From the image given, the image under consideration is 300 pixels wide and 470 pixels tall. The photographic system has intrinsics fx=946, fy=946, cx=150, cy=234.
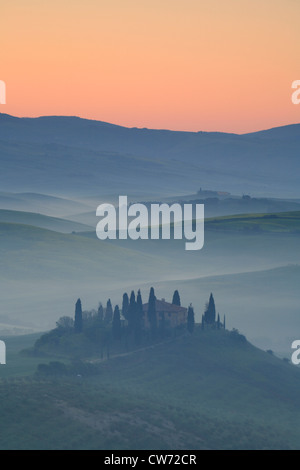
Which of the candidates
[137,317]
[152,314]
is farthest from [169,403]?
[152,314]

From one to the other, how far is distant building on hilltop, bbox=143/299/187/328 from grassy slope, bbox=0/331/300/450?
16.8 feet

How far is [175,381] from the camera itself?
132m

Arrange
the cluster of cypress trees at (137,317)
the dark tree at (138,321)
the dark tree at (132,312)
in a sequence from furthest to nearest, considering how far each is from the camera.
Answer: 1. the dark tree at (132,312)
2. the dark tree at (138,321)
3. the cluster of cypress trees at (137,317)

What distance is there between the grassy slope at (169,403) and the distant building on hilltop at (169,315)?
5.11 meters

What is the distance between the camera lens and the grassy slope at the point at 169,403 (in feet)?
312

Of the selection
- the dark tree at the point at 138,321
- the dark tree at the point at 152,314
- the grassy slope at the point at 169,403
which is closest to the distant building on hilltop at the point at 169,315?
the dark tree at the point at 152,314

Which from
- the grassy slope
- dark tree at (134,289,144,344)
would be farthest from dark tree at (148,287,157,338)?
the grassy slope

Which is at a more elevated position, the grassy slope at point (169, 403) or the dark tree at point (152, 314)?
the dark tree at point (152, 314)

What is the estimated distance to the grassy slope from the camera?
95062 mm

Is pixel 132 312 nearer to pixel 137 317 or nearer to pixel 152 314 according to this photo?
pixel 137 317

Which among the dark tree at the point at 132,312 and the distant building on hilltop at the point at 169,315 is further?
the distant building on hilltop at the point at 169,315

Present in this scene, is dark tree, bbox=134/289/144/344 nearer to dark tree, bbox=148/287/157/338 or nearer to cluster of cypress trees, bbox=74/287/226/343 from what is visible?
cluster of cypress trees, bbox=74/287/226/343

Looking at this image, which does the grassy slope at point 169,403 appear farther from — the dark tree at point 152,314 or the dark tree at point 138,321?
the dark tree at point 152,314
